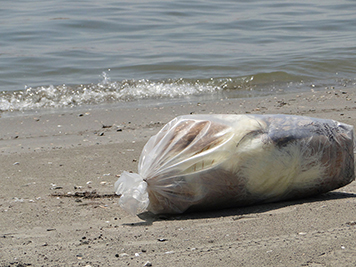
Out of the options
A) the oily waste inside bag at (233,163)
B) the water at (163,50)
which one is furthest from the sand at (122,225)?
the water at (163,50)

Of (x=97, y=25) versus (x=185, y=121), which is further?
(x=97, y=25)

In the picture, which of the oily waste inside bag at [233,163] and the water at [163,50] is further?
the water at [163,50]


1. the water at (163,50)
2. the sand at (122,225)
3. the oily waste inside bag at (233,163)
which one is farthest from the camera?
the water at (163,50)

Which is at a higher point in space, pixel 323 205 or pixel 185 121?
pixel 185 121

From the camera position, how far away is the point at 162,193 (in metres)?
2.70

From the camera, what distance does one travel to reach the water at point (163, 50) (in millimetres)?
8195

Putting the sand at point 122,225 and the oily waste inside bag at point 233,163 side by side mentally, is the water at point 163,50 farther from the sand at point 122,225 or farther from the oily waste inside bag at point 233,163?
the oily waste inside bag at point 233,163

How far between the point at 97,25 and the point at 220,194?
10.7 meters

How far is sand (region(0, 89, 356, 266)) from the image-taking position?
6.90ft

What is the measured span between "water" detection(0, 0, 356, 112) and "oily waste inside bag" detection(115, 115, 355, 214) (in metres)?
4.95

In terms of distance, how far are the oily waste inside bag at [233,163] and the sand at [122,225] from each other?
3.9 inches

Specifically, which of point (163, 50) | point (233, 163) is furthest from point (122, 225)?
point (163, 50)

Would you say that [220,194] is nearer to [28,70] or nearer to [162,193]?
[162,193]

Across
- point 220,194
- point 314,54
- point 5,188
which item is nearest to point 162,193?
point 220,194
